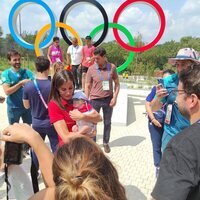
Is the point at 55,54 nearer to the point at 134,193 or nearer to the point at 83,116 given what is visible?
the point at 134,193

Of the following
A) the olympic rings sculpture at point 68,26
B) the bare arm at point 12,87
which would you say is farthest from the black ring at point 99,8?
the bare arm at point 12,87

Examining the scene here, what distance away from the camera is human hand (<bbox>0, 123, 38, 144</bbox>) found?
156cm

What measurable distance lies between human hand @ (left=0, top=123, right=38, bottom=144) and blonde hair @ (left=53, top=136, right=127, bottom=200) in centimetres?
32

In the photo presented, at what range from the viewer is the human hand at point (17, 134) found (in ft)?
5.10

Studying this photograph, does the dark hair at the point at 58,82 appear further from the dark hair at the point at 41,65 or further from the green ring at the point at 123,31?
the green ring at the point at 123,31

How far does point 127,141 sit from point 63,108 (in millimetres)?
3602

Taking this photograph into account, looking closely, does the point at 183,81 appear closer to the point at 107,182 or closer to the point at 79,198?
the point at 107,182

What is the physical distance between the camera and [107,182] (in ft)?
4.09

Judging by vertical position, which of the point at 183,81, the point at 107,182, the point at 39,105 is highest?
→ the point at 183,81

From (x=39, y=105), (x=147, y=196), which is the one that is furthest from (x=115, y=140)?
(x=39, y=105)

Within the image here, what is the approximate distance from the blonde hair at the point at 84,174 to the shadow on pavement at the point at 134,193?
263cm

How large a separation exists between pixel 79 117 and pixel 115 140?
3.70 metres

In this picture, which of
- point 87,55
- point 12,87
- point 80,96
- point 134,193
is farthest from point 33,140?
point 87,55

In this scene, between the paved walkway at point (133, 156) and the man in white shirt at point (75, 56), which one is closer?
the paved walkway at point (133, 156)
